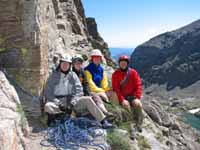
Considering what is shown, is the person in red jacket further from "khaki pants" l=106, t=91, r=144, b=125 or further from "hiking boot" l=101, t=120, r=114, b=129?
"hiking boot" l=101, t=120, r=114, b=129

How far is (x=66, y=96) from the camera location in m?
13.4

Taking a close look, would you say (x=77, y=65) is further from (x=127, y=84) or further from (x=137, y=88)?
(x=137, y=88)

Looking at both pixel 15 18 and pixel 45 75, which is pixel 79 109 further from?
pixel 15 18

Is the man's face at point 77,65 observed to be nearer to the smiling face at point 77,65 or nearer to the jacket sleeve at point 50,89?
the smiling face at point 77,65

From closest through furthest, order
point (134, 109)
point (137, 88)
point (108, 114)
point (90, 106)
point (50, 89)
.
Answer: point (90, 106) → point (50, 89) → point (108, 114) → point (134, 109) → point (137, 88)

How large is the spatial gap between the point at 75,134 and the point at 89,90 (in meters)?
2.24

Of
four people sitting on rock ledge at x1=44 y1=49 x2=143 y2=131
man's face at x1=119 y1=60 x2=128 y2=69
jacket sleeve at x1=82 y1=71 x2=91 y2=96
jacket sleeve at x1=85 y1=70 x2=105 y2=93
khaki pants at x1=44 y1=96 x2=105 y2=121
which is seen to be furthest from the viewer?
man's face at x1=119 y1=60 x2=128 y2=69

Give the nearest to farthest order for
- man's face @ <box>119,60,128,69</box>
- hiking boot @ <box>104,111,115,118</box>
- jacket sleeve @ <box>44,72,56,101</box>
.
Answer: jacket sleeve @ <box>44,72,56,101</box> → hiking boot @ <box>104,111,115,118</box> → man's face @ <box>119,60,128,69</box>

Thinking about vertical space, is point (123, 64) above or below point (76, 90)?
above

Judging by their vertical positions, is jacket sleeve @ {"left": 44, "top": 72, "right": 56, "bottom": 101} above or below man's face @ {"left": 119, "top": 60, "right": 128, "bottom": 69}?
below

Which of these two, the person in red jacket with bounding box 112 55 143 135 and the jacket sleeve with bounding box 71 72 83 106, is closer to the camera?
the jacket sleeve with bounding box 71 72 83 106

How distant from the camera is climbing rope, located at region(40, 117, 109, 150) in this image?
470 inches

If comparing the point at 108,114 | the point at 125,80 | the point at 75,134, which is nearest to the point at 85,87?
the point at 108,114

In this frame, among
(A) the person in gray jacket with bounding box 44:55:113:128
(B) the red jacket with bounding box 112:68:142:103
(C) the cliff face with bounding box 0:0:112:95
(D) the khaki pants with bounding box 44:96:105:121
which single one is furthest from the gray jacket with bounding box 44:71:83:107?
(B) the red jacket with bounding box 112:68:142:103
